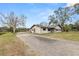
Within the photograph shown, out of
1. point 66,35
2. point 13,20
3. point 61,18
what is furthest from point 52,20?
point 13,20

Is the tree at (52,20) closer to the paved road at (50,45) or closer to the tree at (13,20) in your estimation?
the paved road at (50,45)

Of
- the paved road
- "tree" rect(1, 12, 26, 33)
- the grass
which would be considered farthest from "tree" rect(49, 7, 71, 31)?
the grass

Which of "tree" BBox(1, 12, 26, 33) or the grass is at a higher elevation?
"tree" BBox(1, 12, 26, 33)

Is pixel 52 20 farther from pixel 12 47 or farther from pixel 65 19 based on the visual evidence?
pixel 12 47

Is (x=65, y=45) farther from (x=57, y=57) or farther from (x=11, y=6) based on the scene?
(x=11, y=6)

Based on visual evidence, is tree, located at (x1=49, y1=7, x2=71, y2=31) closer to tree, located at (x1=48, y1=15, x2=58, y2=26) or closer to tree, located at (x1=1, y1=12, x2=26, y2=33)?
tree, located at (x1=48, y1=15, x2=58, y2=26)

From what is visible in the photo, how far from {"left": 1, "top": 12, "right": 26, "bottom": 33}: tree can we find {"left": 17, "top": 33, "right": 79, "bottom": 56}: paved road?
0.43 ft

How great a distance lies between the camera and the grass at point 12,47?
18.9 ft

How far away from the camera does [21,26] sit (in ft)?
19.2

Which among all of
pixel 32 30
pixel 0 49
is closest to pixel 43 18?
pixel 32 30

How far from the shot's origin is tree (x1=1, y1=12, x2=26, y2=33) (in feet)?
19.0

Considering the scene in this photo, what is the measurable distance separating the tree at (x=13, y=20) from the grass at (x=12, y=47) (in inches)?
4.3

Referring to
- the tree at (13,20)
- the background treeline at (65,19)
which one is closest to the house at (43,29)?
the background treeline at (65,19)

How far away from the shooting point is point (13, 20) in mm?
5812
